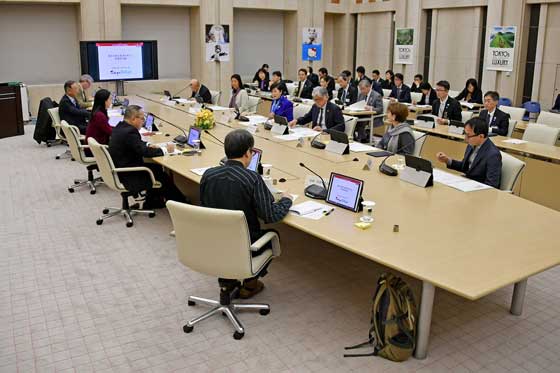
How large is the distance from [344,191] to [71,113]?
19.5 feet

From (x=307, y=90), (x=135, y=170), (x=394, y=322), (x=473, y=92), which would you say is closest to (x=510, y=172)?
(x=394, y=322)

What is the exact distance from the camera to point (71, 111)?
870 centimetres

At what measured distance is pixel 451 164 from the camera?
5.43m

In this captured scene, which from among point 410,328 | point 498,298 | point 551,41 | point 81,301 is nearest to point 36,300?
point 81,301

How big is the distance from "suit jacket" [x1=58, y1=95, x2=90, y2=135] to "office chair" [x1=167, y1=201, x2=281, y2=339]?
5850mm

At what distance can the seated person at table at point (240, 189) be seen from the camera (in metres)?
3.65

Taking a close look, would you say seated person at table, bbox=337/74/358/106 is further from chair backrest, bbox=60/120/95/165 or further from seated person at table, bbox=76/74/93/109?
chair backrest, bbox=60/120/95/165

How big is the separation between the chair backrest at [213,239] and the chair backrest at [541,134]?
5.21 meters

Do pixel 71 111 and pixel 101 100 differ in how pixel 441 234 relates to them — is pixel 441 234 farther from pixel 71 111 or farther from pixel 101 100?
pixel 71 111

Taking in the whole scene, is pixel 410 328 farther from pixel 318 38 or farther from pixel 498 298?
pixel 318 38

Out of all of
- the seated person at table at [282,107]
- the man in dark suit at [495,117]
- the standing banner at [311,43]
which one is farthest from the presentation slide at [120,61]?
the man in dark suit at [495,117]

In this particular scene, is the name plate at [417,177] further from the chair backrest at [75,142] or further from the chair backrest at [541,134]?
the chair backrest at [75,142]

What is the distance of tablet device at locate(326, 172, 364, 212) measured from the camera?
407 cm

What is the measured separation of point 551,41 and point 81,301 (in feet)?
35.3
